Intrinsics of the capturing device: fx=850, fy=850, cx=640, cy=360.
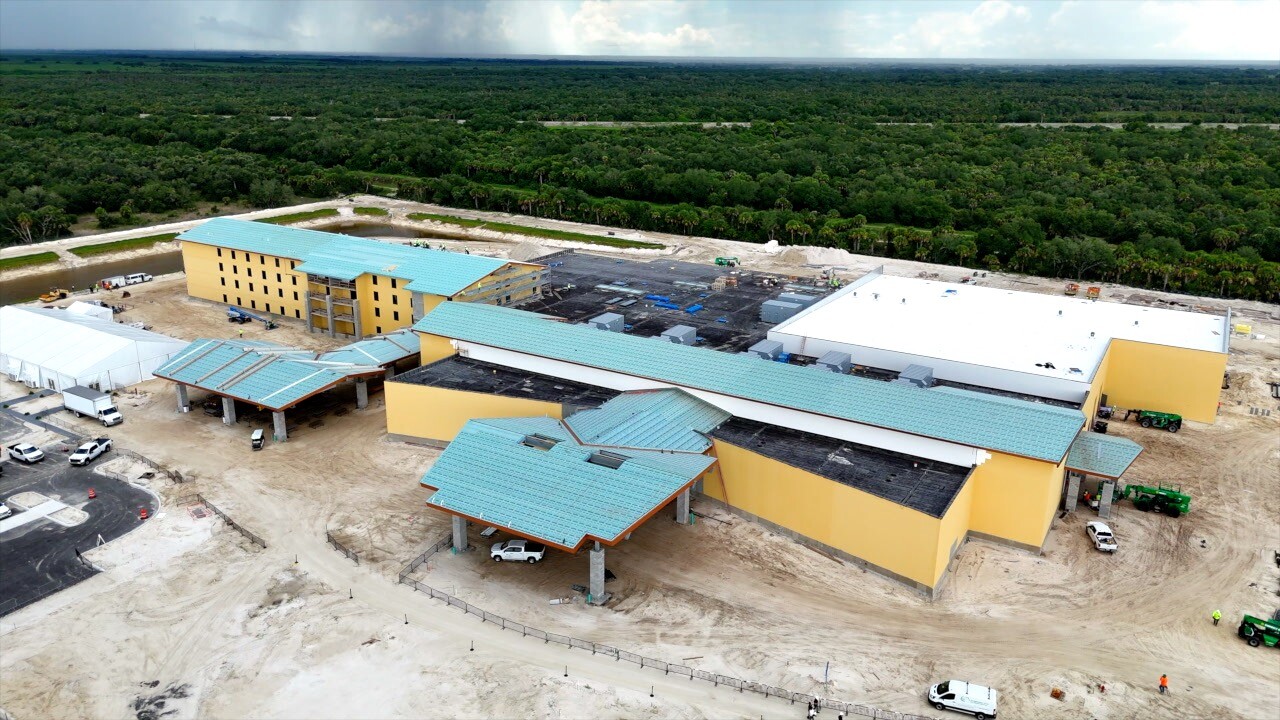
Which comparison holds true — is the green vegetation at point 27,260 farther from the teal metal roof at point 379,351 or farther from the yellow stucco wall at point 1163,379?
the yellow stucco wall at point 1163,379

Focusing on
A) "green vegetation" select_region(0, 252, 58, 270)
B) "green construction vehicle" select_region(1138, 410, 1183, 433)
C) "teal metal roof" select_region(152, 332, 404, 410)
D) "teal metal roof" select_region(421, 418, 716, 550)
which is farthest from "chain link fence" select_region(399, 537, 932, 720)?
"green vegetation" select_region(0, 252, 58, 270)

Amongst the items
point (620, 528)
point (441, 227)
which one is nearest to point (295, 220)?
point (441, 227)

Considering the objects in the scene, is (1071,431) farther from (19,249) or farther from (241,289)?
(19,249)

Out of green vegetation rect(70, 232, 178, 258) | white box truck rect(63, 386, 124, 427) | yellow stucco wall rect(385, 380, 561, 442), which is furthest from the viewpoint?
green vegetation rect(70, 232, 178, 258)

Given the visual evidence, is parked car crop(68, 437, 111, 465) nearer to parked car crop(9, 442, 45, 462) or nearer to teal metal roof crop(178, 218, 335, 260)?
parked car crop(9, 442, 45, 462)

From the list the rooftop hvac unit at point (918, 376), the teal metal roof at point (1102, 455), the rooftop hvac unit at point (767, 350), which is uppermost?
the rooftop hvac unit at point (767, 350)

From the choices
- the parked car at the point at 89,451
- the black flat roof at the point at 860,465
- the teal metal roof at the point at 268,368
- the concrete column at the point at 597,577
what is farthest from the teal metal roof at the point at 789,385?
the parked car at the point at 89,451

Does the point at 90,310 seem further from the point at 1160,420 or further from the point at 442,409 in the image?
the point at 1160,420
